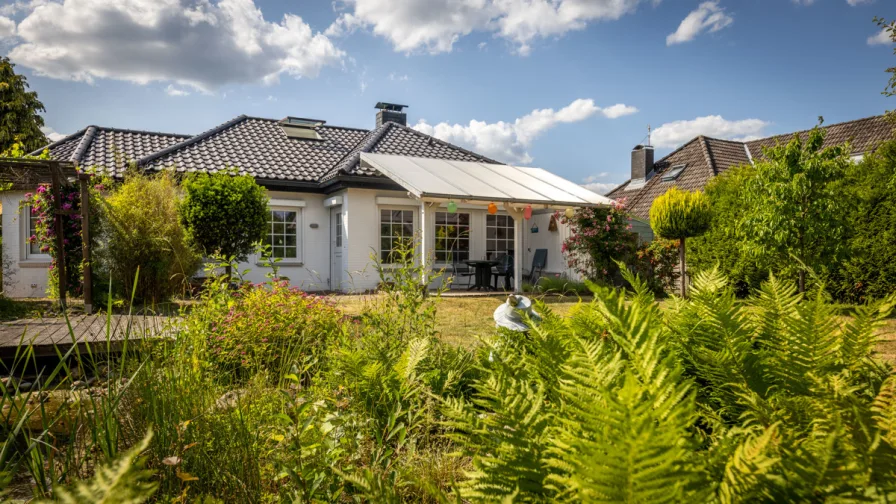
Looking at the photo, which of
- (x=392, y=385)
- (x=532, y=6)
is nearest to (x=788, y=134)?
(x=532, y=6)

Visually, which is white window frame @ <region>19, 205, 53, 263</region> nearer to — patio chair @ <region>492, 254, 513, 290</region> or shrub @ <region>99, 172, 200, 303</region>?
shrub @ <region>99, 172, 200, 303</region>

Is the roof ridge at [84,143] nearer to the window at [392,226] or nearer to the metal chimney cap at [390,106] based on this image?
the window at [392,226]

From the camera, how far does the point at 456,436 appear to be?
0.59 m

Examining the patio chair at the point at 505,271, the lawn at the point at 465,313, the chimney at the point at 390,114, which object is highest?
the chimney at the point at 390,114

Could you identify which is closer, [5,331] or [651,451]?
[651,451]

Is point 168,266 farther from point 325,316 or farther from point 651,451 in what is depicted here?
point 651,451

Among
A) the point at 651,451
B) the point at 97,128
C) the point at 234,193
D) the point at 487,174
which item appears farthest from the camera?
the point at 97,128

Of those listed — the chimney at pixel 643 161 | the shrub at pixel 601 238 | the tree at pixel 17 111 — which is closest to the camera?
the shrub at pixel 601 238

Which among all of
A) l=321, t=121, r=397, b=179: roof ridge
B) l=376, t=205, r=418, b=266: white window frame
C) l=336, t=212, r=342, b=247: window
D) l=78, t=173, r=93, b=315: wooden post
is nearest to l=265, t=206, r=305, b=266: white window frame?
l=336, t=212, r=342, b=247: window

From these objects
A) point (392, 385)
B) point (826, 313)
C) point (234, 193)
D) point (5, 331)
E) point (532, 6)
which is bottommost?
point (5, 331)

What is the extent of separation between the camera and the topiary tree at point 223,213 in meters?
10.1

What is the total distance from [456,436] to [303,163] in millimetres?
15148

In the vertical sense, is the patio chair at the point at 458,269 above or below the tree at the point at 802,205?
below

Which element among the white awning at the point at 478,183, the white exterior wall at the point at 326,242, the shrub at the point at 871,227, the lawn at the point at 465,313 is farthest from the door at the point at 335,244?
the shrub at the point at 871,227
